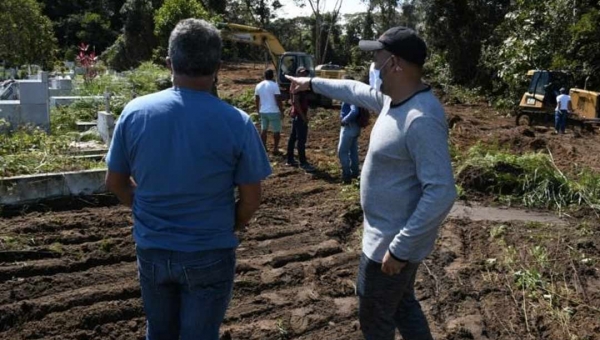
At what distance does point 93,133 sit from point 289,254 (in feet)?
18.4

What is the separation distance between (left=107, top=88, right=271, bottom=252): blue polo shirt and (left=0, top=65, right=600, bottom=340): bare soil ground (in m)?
2.01

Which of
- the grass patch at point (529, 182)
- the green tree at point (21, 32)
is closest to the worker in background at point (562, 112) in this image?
the grass patch at point (529, 182)

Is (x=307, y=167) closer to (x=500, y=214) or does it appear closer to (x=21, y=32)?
(x=500, y=214)

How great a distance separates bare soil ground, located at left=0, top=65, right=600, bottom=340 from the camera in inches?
180

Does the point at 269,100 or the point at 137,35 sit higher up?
the point at 137,35

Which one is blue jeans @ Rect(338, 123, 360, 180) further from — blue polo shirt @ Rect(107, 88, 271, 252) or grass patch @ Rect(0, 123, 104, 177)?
blue polo shirt @ Rect(107, 88, 271, 252)

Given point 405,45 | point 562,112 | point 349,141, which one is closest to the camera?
point 405,45

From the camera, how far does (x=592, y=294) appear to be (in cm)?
513

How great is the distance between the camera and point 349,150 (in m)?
9.10

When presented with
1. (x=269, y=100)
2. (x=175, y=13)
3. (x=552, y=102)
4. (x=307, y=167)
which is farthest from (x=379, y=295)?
(x=175, y=13)

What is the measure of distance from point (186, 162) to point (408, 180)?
1027 mm

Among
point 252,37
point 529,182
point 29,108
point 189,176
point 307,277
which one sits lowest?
point 307,277

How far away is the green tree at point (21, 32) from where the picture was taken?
80.8 feet

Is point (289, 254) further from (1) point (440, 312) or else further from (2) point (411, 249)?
(2) point (411, 249)
